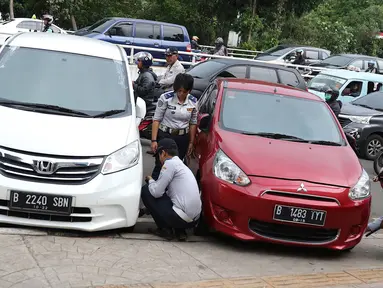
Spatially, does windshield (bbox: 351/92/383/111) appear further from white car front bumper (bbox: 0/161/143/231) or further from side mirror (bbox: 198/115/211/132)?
white car front bumper (bbox: 0/161/143/231)

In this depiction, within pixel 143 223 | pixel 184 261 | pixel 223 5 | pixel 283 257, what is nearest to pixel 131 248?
pixel 184 261

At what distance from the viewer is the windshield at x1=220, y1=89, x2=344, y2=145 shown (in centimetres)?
716

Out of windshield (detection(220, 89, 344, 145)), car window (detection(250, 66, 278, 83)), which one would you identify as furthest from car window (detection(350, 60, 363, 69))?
windshield (detection(220, 89, 344, 145))

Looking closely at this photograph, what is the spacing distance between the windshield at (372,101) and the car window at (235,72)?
3448 mm

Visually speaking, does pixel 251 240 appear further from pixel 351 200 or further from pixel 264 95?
pixel 264 95

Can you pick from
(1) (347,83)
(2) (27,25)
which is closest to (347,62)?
(1) (347,83)

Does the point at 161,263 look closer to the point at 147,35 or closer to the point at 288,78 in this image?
the point at 288,78

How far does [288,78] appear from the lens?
13.3 m

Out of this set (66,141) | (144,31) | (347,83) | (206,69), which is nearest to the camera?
(66,141)

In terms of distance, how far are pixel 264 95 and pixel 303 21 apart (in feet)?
105

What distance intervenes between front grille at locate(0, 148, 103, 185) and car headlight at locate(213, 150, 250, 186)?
4.68 feet

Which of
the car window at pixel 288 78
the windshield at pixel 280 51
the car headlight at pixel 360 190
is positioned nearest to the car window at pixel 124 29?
the windshield at pixel 280 51

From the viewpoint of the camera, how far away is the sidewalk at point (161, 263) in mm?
5000

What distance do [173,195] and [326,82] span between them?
1125cm
